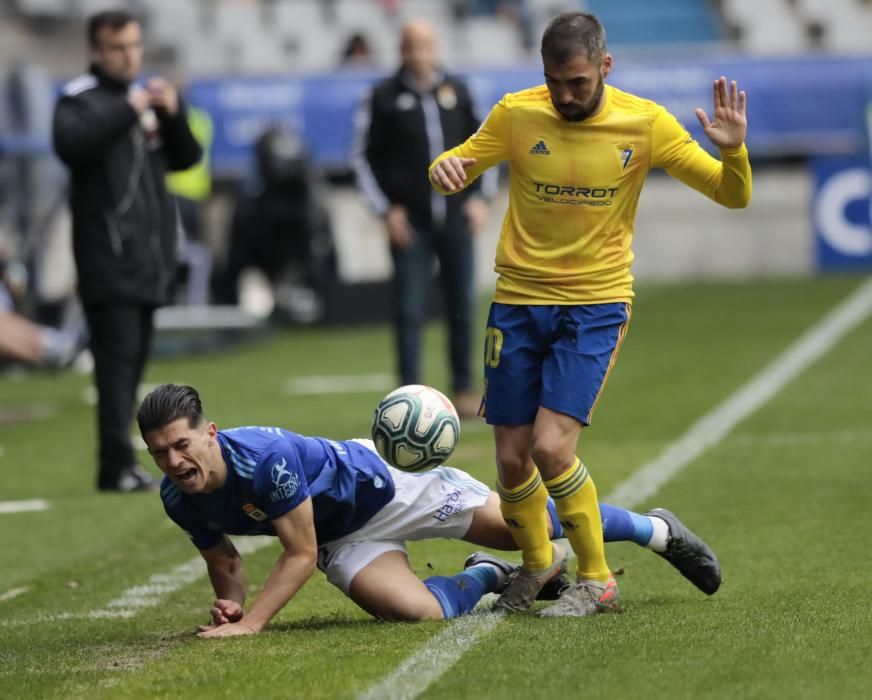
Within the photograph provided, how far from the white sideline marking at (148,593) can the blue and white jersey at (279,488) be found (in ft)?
2.48

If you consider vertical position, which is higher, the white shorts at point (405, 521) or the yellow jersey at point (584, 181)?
the yellow jersey at point (584, 181)

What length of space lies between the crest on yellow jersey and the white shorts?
1.20 metres

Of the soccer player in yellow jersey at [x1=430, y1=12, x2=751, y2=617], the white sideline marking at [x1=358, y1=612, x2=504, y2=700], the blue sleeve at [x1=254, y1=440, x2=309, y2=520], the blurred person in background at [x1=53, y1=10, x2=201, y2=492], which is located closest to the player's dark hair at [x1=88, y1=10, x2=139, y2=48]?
the blurred person in background at [x1=53, y1=10, x2=201, y2=492]

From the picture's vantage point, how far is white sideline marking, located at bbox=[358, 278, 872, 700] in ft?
16.5

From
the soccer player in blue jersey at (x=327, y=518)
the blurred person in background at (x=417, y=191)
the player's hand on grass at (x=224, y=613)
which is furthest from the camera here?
the blurred person in background at (x=417, y=191)

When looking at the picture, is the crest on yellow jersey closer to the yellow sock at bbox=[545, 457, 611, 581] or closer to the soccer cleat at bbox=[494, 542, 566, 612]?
the yellow sock at bbox=[545, 457, 611, 581]

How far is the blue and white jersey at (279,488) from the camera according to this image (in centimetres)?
568

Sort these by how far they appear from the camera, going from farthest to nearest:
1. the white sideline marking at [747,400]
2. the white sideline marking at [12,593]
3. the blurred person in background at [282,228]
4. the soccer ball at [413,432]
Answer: the blurred person in background at [282,228] < the white sideline marking at [747,400] < the white sideline marking at [12,593] < the soccer ball at [413,432]

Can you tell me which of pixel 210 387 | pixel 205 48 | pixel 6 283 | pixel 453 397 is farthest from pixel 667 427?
pixel 205 48

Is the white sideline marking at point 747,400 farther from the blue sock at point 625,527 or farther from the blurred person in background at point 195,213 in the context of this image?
the blurred person in background at point 195,213

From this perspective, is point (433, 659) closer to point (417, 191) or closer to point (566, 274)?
point (566, 274)

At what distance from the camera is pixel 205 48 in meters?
23.7

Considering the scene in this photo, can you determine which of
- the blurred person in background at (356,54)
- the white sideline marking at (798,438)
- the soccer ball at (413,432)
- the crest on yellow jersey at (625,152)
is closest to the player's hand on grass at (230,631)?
the soccer ball at (413,432)

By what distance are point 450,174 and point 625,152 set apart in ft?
1.87
